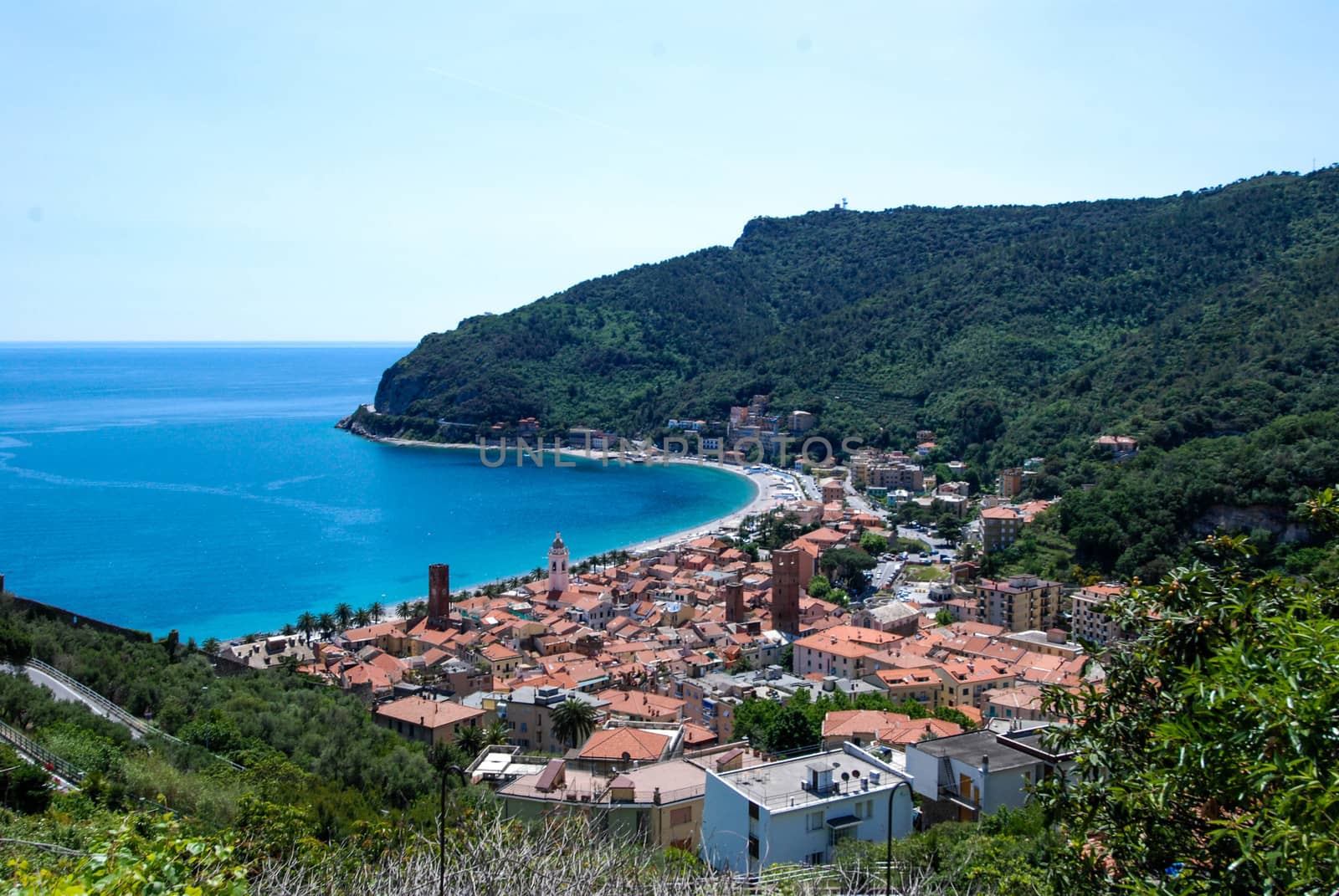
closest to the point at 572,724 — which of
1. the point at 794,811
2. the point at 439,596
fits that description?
the point at 794,811

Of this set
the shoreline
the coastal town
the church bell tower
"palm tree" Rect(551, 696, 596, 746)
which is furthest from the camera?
the shoreline

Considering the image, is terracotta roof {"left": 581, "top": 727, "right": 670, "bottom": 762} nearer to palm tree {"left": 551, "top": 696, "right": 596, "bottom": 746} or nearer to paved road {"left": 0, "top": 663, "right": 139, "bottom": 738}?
palm tree {"left": 551, "top": 696, "right": 596, "bottom": 746}

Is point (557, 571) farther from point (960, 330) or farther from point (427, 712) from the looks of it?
point (960, 330)

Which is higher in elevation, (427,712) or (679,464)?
(427,712)

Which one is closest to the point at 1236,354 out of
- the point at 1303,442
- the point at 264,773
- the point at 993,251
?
the point at 1303,442

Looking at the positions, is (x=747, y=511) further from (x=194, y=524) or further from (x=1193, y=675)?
(x=1193, y=675)

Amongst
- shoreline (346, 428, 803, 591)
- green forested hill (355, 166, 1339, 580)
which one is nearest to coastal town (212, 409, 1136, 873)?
shoreline (346, 428, 803, 591)
